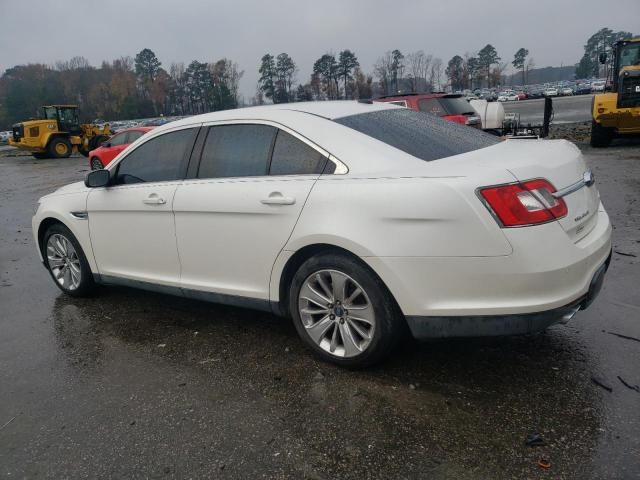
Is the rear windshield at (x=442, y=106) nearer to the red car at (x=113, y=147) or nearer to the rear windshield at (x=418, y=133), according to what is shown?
the rear windshield at (x=418, y=133)

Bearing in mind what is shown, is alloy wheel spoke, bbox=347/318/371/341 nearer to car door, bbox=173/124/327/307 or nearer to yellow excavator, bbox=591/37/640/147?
car door, bbox=173/124/327/307

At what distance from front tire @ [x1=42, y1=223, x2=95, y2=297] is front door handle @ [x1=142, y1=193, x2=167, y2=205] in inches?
45.3

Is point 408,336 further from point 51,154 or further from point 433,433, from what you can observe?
point 51,154

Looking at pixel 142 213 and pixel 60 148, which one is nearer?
pixel 142 213

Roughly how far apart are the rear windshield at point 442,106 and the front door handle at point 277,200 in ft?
30.6

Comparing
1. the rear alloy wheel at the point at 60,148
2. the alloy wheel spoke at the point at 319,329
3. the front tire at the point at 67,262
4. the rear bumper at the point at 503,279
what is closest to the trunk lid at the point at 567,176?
the rear bumper at the point at 503,279

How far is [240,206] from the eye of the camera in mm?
3527

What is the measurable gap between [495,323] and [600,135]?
14174mm

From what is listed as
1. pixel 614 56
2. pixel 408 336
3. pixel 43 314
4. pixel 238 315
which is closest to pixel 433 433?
pixel 408 336

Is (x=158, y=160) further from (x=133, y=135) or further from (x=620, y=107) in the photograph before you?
(x=133, y=135)

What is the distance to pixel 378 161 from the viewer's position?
3.11 m

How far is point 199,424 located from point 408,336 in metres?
1.44

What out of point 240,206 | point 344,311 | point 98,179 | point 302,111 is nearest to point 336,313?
point 344,311

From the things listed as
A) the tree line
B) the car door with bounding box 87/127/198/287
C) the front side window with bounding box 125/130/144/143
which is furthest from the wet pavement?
the tree line
